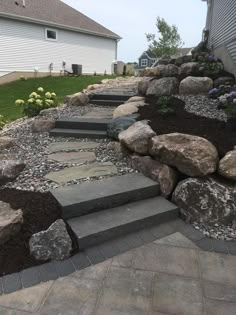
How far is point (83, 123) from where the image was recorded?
4.16 m

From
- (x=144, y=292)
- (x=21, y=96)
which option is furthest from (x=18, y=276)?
(x=21, y=96)

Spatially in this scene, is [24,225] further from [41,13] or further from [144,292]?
[41,13]

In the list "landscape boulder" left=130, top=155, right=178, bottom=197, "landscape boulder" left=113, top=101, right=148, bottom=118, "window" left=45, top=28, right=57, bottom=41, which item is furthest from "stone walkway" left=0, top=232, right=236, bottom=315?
"window" left=45, top=28, right=57, bottom=41

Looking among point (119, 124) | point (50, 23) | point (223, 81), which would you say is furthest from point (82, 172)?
point (50, 23)

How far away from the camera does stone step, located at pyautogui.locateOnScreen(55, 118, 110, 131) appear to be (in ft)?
13.4

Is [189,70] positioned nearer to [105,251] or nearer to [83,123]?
[83,123]

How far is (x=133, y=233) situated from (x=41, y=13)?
50.4ft

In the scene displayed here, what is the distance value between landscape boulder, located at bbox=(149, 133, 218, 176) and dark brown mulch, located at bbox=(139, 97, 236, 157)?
8.8 inches

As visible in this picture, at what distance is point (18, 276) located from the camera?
74.6 inches

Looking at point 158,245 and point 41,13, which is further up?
point 41,13

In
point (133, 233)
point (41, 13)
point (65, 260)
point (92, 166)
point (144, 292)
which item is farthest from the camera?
point (41, 13)

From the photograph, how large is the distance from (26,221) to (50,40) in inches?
568

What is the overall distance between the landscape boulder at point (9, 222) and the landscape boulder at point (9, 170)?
53cm

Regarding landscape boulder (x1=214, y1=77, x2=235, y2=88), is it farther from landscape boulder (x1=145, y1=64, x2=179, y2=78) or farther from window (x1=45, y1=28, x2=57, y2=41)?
window (x1=45, y1=28, x2=57, y2=41)
